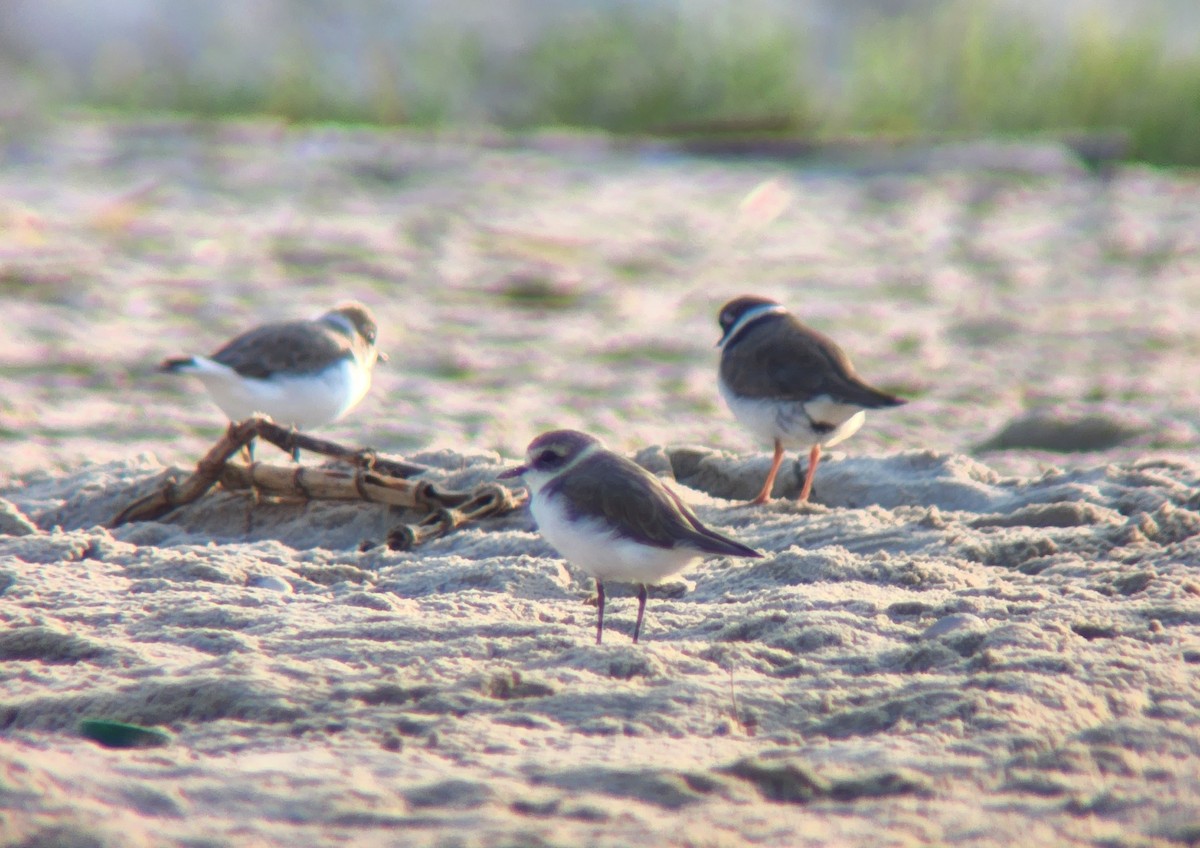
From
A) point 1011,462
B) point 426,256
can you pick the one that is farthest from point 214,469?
point 426,256

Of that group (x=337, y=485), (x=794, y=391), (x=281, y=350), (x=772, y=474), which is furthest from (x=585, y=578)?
(x=281, y=350)

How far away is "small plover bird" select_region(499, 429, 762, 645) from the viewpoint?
3.62m

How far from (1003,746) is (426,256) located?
7833 millimetres

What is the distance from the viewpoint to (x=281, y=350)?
6082 mm

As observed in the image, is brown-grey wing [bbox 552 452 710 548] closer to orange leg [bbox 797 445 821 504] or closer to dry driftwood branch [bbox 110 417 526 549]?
dry driftwood branch [bbox 110 417 526 549]

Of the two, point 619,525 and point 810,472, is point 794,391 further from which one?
point 619,525

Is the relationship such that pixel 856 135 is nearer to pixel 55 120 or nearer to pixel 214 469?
pixel 55 120

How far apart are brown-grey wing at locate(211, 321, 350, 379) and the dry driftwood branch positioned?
1.06 metres

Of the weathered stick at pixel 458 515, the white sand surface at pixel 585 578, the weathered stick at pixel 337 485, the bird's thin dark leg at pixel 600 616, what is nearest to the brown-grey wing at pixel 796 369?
the white sand surface at pixel 585 578

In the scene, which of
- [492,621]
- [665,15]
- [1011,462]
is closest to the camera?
[492,621]

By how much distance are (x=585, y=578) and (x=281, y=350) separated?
2.37m

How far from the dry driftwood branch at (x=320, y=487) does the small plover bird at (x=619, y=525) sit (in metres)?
0.86

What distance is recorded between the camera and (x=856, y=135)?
46.2ft

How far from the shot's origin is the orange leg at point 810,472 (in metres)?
5.27
